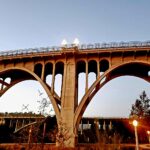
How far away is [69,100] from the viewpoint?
107ft

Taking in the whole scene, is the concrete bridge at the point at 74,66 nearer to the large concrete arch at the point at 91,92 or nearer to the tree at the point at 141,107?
the large concrete arch at the point at 91,92

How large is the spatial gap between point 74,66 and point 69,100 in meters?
5.11

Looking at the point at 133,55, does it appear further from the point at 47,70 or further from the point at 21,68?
the point at 21,68

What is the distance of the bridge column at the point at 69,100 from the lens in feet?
101

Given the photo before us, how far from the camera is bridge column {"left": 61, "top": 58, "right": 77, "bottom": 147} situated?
30.9 meters

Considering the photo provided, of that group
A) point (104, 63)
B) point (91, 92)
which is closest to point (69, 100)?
point (91, 92)

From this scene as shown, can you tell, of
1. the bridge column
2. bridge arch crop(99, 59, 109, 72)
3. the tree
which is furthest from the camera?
the tree

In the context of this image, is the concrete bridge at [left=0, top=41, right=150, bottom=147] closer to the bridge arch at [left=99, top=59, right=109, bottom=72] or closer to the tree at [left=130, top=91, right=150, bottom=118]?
the bridge arch at [left=99, top=59, right=109, bottom=72]

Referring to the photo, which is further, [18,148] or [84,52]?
[84,52]

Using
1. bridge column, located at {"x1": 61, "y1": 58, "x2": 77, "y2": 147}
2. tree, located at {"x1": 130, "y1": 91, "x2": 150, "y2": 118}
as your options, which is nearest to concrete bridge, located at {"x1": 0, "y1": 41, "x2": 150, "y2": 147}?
bridge column, located at {"x1": 61, "y1": 58, "x2": 77, "y2": 147}

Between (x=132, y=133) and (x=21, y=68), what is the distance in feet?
140

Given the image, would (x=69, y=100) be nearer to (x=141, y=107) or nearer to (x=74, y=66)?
(x=74, y=66)

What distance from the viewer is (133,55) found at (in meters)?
32.8

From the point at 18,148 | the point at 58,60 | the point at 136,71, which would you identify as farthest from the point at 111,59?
the point at 18,148
